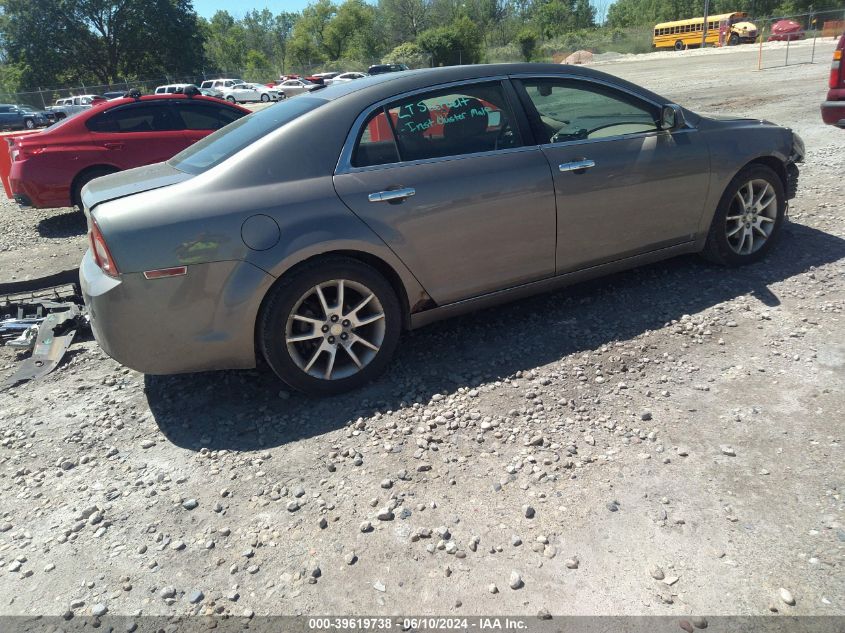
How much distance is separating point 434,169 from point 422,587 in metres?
2.26

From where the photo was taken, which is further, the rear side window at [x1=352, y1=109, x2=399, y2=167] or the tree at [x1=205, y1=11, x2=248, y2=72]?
the tree at [x1=205, y1=11, x2=248, y2=72]

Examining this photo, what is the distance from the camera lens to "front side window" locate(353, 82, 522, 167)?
3.59m

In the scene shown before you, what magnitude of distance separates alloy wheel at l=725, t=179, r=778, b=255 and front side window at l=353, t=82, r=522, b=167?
1.96 metres

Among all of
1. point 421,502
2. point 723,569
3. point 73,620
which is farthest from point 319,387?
point 723,569

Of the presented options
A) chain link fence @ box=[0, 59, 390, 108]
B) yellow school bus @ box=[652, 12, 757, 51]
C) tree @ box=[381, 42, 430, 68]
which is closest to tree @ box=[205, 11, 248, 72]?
chain link fence @ box=[0, 59, 390, 108]

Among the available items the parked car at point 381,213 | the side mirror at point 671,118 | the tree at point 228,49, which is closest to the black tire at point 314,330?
the parked car at point 381,213

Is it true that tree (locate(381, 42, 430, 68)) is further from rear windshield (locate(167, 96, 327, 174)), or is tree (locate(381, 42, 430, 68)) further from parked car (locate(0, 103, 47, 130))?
rear windshield (locate(167, 96, 327, 174))

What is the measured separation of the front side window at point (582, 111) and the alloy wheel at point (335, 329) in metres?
1.56

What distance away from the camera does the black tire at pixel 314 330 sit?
3307 millimetres

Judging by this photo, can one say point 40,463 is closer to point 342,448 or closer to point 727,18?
point 342,448

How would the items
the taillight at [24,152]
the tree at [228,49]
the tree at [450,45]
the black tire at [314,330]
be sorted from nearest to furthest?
the black tire at [314,330]
the taillight at [24,152]
the tree at [450,45]
the tree at [228,49]

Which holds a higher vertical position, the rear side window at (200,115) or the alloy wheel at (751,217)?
the rear side window at (200,115)

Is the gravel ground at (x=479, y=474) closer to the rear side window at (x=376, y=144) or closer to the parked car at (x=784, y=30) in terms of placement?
the rear side window at (x=376, y=144)

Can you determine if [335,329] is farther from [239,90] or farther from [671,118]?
[239,90]
